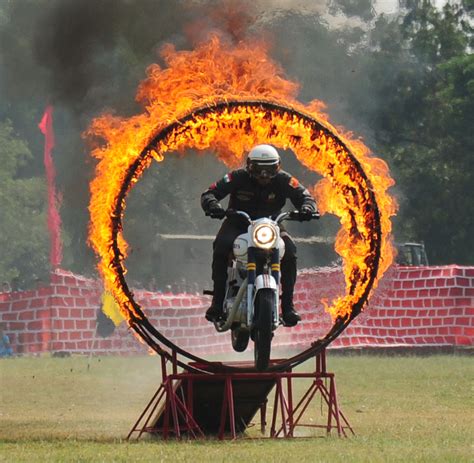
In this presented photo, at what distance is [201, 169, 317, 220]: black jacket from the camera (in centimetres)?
1594

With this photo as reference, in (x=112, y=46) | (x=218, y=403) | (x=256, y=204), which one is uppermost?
(x=112, y=46)

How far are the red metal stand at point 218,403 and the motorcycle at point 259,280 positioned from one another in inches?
22.7

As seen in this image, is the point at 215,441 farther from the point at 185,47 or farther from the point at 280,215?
the point at 185,47

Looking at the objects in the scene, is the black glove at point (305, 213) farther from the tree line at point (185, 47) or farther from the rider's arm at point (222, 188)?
the tree line at point (185, 47)

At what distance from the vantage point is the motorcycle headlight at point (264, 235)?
1531 centimetres

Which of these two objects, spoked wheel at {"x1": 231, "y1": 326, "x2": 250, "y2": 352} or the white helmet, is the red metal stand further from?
the white helmet

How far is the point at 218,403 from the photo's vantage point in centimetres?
1661

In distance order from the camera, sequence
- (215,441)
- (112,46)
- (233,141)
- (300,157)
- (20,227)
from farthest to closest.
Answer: (20,227) < (112,46) < (233,141) < (300,157) < (215,441)

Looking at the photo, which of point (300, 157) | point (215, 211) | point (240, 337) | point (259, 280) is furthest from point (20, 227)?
point (259, 280)

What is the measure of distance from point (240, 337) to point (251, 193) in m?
1.48

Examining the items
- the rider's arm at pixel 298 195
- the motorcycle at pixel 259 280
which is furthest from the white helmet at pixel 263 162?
the motorcycle at pixel 259 280

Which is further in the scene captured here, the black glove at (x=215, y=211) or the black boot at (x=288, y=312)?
the black boot at (x=288, y=312)

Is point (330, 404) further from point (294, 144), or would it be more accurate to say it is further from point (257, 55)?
point (257, 55)

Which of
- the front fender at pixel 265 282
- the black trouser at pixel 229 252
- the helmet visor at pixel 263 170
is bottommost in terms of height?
the front fender at pixel 265 282
